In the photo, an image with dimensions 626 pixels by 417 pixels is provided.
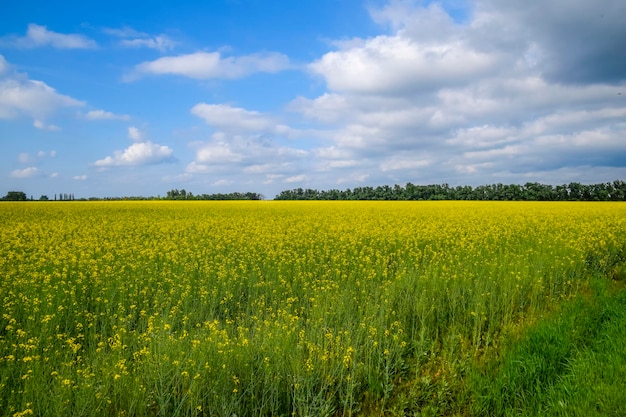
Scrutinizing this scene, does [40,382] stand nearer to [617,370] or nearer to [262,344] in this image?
A: [262,344]

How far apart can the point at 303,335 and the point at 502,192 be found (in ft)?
208

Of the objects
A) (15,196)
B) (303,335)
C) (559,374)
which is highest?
(15,196)

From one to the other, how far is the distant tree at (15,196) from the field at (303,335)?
59859 mm

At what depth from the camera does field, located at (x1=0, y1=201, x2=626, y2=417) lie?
16.1 feet

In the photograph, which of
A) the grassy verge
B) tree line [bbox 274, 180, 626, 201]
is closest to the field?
the grassy verge

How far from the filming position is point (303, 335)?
20.0 feet

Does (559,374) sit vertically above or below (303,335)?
below

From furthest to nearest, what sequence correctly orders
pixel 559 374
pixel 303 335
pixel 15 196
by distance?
pixel 15 196
pixel 303 335
pixel 559 374

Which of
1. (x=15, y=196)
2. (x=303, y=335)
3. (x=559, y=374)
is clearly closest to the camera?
(x=559, y=374)

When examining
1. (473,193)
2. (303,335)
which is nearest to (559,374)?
(303,335)

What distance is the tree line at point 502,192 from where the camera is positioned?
6059 cm

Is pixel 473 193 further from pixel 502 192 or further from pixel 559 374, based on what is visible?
Answer: pixel 559 374

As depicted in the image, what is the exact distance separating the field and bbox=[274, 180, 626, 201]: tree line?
5369 cm

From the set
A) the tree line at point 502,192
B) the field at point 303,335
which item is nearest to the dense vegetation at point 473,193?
the tree line at point 502,192
